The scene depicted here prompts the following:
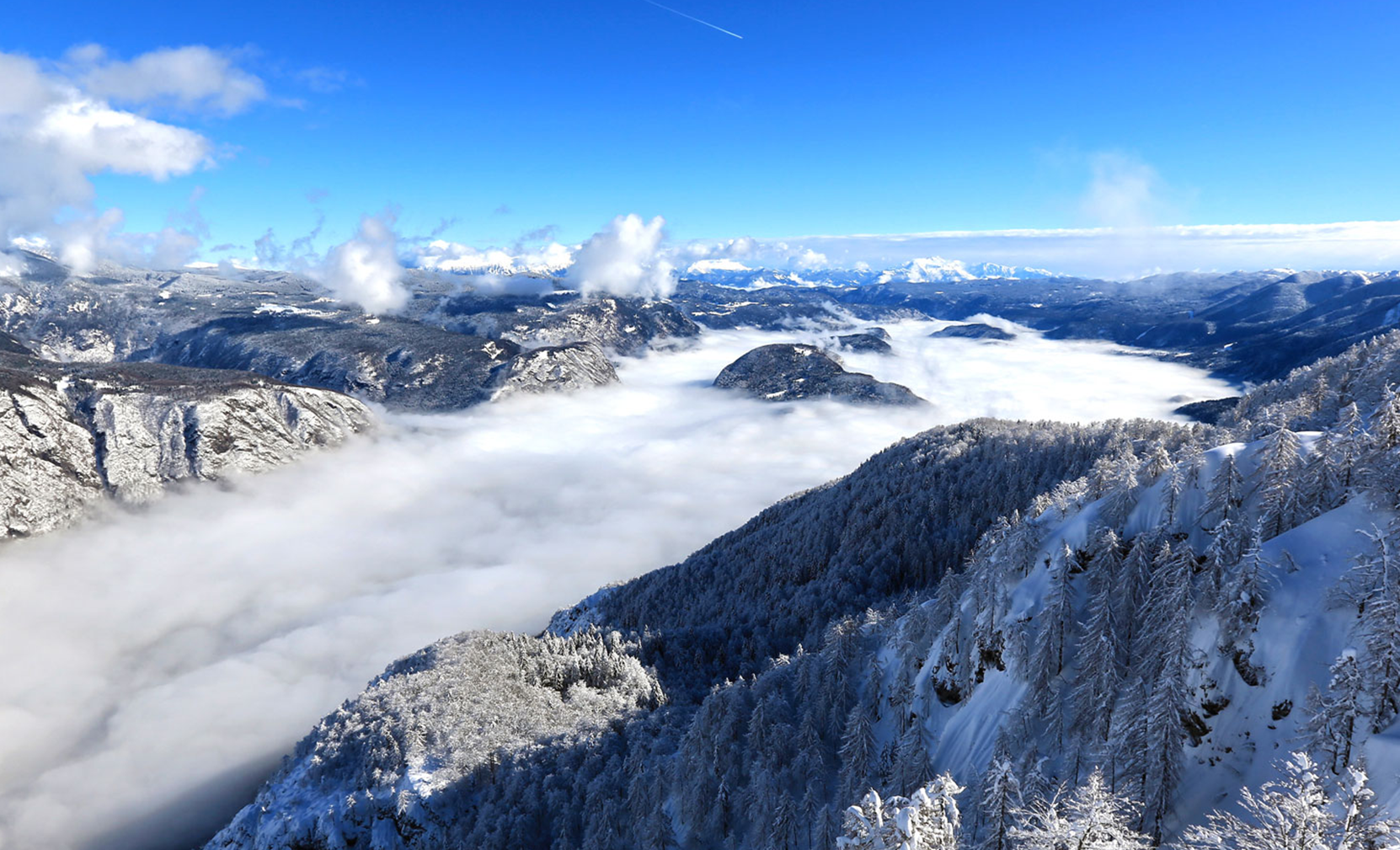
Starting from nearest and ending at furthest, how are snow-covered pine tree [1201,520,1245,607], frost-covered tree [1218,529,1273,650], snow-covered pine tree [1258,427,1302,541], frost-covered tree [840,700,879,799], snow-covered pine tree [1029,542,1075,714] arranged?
frost-covered tree [1218,529,1273,650] → snow-covered pine tree [1201,520,1245,607] → snow-covered pine tree [1258,427,1302,541] → snow-covered pine tree [1029,542,1075,714] → frost-covered tree [840,700,879,799]

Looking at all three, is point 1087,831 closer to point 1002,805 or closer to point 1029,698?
→ point 1002,805

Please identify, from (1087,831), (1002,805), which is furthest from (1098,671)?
(1087,831)

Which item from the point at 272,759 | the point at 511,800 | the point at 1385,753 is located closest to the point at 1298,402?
the point at 1385,753

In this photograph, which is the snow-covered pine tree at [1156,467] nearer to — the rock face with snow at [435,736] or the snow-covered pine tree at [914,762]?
the snow-covered pine tree at [914,762]

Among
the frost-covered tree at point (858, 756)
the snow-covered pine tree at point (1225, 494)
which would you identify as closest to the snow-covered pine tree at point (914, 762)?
the frost-covered tree at point (858, 756)

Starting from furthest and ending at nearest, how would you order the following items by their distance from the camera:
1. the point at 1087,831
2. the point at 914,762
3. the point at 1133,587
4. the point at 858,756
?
the point at 858,756 < the point at 914,762 < the point at 1133,587 < the point at 1087,831

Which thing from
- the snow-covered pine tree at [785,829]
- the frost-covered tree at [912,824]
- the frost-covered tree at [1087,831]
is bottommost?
the snow-covered pine tree at [785,829]

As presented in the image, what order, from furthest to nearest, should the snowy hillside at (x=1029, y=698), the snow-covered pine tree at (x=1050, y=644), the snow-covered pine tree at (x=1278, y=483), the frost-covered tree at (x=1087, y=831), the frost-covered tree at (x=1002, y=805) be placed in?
the snow-covered pine tree at (x=1050, y=644) → the snow-covered pine tree at (x=1278, y=483) → the snowy hillside at (x=1029, y=698) → the frost-covered tree at (x=1002, y=805) → the frost-covered tree at (x=1087, y=831)

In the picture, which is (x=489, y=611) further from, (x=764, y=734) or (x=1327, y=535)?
(x=1327, y=535)

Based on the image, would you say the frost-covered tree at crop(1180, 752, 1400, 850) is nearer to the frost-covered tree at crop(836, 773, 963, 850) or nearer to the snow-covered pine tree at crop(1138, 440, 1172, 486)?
the frost-covered tree at crop(836, 773, 963, 850)

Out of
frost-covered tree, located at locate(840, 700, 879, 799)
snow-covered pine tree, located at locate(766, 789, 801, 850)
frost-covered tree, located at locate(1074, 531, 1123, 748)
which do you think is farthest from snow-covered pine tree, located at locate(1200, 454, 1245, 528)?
snow-covered pine tree, located at locate(766, 789, 801, 850)

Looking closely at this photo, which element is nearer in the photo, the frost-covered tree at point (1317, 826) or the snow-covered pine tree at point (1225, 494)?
the frost-covered tree at point (1317, 826)
